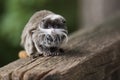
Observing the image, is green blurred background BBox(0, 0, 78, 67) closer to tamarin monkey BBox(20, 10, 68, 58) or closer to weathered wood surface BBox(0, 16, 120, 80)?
weathered wood surface BBox(0, 16, 120, 80)

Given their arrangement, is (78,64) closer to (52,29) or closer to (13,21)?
(52,29)

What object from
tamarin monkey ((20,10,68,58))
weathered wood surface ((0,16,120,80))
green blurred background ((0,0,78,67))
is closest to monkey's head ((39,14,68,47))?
tamarin monkey ((20,10,68,58))

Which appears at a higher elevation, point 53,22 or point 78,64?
point 53,22

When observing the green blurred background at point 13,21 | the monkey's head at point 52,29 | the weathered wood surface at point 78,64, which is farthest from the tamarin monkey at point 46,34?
the green blurred background at point 13,21

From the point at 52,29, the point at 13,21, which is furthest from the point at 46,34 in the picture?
the point at 13,21

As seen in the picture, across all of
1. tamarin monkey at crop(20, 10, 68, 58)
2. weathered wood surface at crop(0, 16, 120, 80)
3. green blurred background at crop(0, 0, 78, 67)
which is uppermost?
green blurred background at crop(0, 0, 78, 67)

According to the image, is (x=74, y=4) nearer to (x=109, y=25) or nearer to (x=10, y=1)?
(x=10, y=1)
